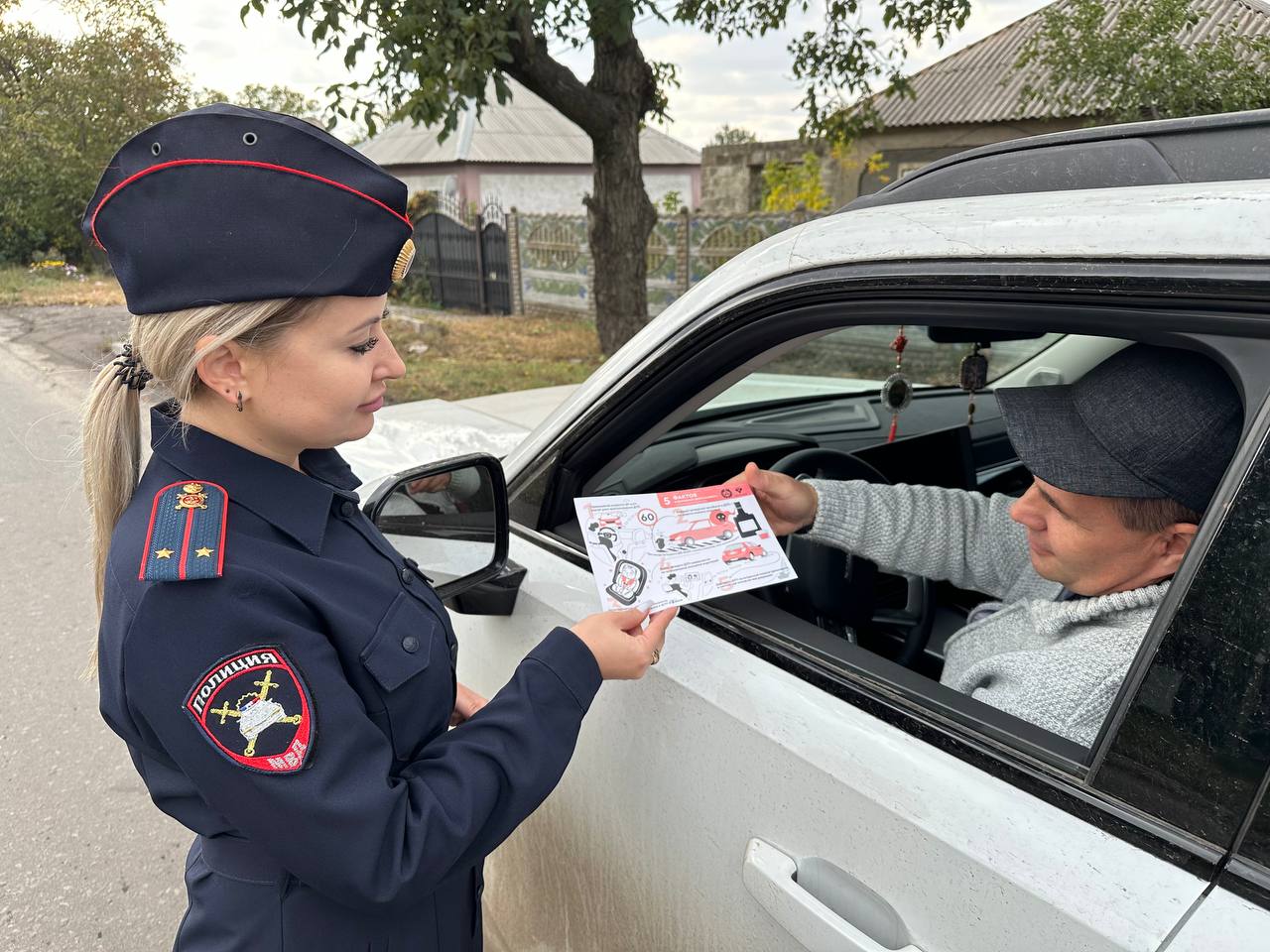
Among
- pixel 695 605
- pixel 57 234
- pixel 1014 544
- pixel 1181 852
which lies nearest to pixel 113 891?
pixel 695 605

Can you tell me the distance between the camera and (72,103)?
921 inches

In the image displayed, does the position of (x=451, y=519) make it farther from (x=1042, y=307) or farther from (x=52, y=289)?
(x=52, y=289)

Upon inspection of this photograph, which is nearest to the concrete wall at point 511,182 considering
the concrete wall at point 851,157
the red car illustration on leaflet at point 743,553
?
the concrete wall at point 851,157

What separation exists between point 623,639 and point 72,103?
28.1 m

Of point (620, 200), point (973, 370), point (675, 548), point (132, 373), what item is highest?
point (620, 200)

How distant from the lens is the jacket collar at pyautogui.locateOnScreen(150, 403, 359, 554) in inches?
42.4

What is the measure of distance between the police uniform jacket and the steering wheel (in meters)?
0.77

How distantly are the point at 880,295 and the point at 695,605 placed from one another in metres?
0.52

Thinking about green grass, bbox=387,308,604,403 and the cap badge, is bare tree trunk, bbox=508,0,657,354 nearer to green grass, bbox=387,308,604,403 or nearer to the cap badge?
green grass, bbox=387,308,604,403

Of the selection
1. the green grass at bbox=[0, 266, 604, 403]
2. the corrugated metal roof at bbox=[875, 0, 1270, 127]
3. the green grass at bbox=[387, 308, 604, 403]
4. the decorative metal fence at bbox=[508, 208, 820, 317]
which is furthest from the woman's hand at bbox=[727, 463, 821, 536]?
the corrugated metal roof at bbox=[875, 0, 1270, 127]

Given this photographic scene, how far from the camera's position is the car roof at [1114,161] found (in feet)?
3.11

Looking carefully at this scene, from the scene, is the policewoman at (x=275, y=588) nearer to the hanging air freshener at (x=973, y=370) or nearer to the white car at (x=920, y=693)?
the white car at (x=920, y=693)

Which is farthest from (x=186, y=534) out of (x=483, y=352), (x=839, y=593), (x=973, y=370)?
(x=483, y=352)

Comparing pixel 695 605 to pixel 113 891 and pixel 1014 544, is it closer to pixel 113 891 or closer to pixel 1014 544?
pixel 1014 544
